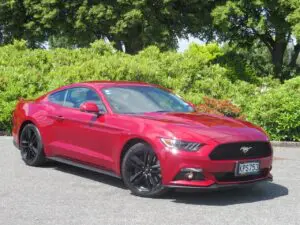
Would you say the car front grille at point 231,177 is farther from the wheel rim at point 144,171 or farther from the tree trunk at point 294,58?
the tree trunk at point 294,58

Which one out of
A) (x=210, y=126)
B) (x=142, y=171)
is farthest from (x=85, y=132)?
(x=210, y=126)

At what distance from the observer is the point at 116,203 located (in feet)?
20.9

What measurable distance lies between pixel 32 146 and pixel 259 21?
24.6m

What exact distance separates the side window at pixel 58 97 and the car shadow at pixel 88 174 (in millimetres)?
1059

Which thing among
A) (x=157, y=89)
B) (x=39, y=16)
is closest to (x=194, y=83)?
(x=157, y=89)

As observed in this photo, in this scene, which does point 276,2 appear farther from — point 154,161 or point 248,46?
point 154,161

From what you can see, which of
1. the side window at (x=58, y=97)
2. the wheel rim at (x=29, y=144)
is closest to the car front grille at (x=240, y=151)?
the side window at (x=58, y=97)

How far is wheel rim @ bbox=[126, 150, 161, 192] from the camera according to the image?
6.56m

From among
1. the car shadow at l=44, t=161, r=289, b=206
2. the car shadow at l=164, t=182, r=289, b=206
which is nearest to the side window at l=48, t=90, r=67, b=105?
the car shadow at l=44, t=161, r=289, b=206

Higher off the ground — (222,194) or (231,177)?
(231,177)

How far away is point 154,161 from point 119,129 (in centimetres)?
70

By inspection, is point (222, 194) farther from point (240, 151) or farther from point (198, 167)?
point (198, 167)

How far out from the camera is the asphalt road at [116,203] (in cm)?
568

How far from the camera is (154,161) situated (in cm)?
656
